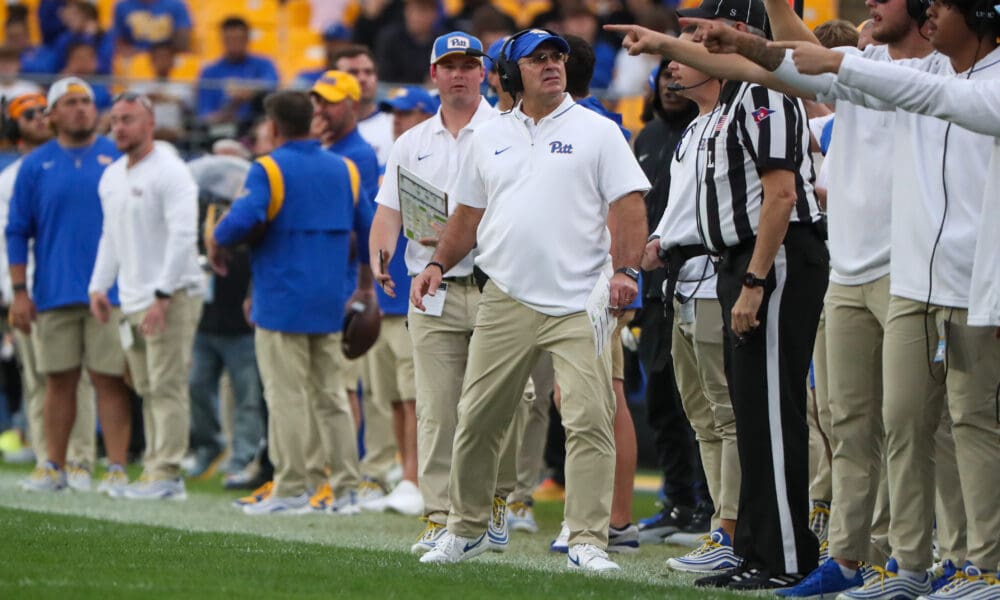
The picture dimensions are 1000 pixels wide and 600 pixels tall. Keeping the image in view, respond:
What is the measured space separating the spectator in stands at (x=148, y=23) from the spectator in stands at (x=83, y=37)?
206 mm

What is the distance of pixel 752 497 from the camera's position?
642 cm

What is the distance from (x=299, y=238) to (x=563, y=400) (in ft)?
11.8

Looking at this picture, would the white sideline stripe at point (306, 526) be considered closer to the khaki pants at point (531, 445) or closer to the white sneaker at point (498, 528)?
the white sneaker at point (498, 528)

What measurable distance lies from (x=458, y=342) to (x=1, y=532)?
8.04 ft

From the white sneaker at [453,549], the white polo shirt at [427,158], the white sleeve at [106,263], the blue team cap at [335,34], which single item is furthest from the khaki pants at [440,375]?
the blue team cap at [335,34]

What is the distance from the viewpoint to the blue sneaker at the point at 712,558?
7203mm

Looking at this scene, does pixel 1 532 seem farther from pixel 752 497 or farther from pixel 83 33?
pixel 83 33

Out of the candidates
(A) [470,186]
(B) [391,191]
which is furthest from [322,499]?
(A) [470,186]

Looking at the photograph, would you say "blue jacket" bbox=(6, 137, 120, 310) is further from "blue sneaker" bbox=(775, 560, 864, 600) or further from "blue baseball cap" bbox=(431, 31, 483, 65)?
"blue sneaker" bbox=(775, 560, 864, 600)

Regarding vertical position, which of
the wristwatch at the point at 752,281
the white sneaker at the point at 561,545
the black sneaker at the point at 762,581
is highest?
the wristwatch at the point at 752,281

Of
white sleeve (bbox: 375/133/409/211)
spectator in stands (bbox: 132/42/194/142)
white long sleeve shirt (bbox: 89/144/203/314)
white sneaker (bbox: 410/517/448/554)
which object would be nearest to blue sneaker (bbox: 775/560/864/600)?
white sneaker (bbox: 410/517/448/554)

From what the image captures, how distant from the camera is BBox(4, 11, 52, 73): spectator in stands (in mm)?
18797

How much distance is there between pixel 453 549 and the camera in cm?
708

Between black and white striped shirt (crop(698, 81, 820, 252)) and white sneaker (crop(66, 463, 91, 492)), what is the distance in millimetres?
6443
